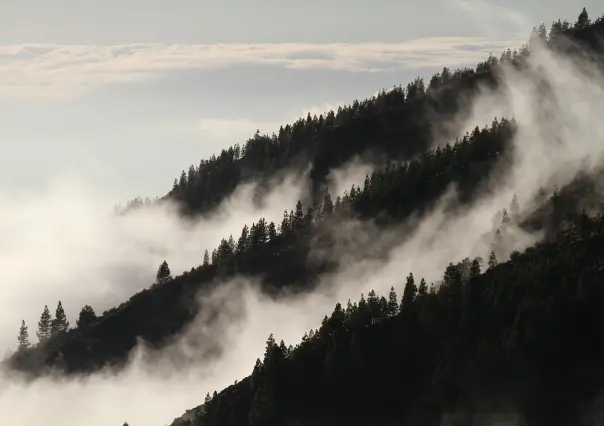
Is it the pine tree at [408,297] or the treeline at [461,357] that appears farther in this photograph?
the pine tree at [408,297]

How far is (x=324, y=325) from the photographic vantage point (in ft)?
522

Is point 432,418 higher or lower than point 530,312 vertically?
lower

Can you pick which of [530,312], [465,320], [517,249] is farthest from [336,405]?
[517,249]

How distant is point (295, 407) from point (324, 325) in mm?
22395

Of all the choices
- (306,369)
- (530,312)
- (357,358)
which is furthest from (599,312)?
(306,369)

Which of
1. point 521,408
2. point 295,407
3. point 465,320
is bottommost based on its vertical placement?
point 295,407

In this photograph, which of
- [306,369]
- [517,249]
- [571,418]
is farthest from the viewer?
[517,249]

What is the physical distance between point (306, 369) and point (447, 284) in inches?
1616

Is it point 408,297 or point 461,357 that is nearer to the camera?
point 461,357

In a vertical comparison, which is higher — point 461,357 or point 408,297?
point 408,297

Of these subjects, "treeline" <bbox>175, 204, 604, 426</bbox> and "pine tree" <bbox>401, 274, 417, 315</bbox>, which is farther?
"pine tree" <bbox>401, 274, 417, 315</bbox>

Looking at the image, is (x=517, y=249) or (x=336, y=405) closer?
(x=336, y=405)

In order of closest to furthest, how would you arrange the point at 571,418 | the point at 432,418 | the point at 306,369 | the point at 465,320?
1. the point at 571,418
2. the point at 432,418
3. the point at 465,320
4. the point at 306,369

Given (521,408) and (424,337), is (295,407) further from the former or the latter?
(521,408)
